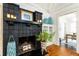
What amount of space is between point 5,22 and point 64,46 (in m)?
1.15

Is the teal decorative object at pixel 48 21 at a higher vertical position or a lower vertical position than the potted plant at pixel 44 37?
higher

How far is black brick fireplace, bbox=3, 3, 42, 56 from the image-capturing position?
226 cm

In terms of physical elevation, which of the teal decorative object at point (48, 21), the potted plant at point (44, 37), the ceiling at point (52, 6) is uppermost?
the ceiling at point (52, 6)

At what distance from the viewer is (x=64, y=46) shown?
235cm

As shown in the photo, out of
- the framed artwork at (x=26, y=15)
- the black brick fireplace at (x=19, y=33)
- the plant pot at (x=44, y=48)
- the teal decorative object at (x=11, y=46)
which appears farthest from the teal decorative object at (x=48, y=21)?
the teal decorative object at (x=11, y=46)

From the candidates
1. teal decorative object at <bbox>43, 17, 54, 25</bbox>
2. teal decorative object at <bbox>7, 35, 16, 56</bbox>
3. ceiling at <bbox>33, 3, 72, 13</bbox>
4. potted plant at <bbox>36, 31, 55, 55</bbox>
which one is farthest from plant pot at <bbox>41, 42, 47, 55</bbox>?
ceiling at <bbox>33, 3, 72, 13</bbox>

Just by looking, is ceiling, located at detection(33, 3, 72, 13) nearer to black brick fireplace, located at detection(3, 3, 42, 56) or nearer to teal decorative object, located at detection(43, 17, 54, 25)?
teal decorative object, located at detection(43, 17, 54, 25)

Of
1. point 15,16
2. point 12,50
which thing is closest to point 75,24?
point 15,16

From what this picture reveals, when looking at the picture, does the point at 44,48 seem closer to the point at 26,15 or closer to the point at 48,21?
the point at 48,21

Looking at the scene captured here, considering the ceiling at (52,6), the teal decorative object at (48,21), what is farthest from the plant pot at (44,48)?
the ceiling at (52,6)

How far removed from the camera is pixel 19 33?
91.9 inches

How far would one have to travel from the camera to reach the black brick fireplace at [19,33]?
2.26 m

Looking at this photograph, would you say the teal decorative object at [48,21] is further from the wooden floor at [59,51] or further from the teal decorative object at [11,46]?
the teal decorative object at [11,46]

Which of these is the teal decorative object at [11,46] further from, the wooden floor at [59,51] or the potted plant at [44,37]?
the wooden floor at [59,51]
